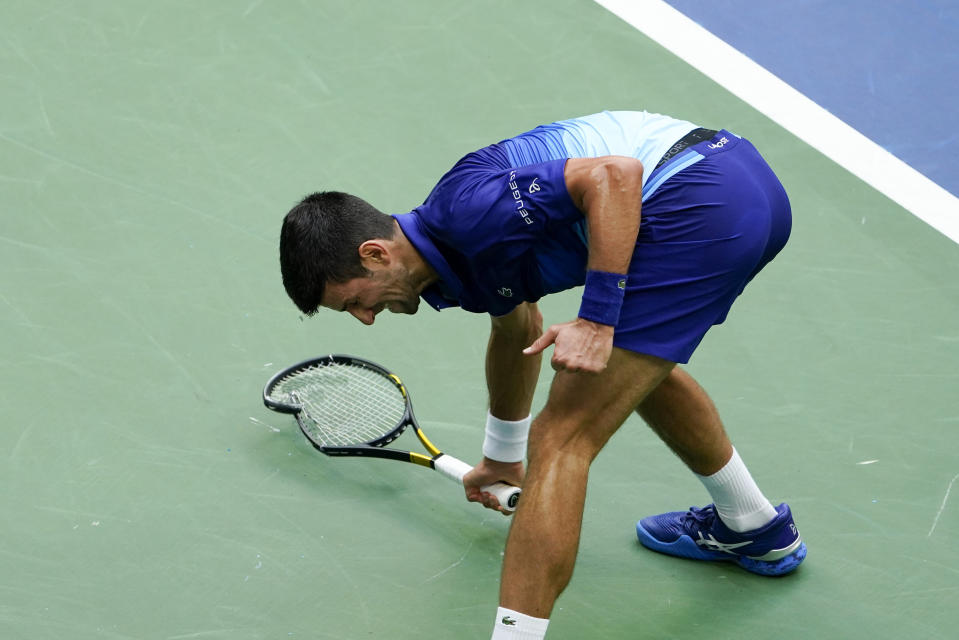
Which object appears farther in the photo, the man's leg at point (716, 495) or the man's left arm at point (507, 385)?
the man's left arm at point (507, 385)

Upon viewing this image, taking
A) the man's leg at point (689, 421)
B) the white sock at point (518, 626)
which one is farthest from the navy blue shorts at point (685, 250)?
the white sock at point (518, 626)

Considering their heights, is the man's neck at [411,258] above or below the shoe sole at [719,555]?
above

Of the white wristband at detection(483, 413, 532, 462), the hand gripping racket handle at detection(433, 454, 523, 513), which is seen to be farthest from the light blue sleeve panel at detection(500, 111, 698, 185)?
the hand gripping racket handle at detection(433, 454, 523, 513)

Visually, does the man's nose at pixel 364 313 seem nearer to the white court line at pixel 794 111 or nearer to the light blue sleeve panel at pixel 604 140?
the light blue sleeve panel at pixel 604 140

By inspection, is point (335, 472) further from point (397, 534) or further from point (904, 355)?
point (904, 355)

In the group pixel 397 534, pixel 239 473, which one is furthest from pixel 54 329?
pixel 397 534

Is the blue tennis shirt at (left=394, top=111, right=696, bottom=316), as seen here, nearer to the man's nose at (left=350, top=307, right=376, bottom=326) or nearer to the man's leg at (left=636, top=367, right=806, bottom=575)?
the man's nose at (left=350, top=307, right=376, bottom=326)

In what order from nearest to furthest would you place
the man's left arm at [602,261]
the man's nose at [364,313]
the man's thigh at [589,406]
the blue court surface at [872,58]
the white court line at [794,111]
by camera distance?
the man's left arm at [602,261] → the man's thigh at [589,406] → the man's nose at [364,313] → the white court line at [794,111] → the blue court surface at [872,58]

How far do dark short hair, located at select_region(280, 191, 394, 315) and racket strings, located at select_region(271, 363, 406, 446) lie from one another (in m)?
0.85

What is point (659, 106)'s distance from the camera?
5430mm

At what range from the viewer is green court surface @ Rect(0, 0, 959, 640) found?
3465mm

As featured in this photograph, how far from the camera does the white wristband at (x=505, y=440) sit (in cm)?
369

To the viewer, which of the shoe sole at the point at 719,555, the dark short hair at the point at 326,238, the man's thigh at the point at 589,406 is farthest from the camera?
the shoe sole at the point at 719,555

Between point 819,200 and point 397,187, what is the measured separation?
1605 millimetres
